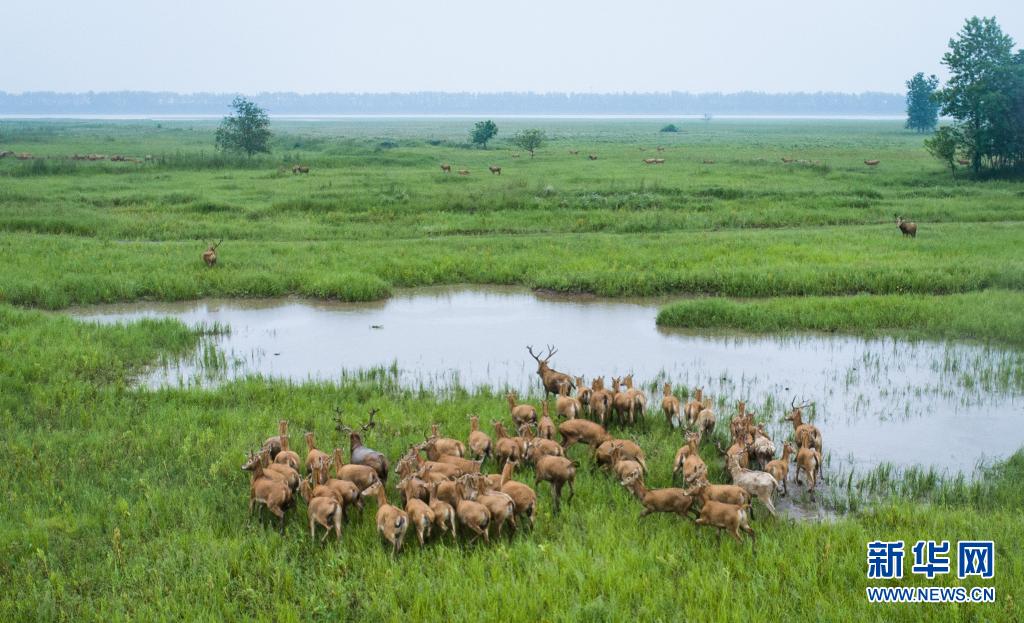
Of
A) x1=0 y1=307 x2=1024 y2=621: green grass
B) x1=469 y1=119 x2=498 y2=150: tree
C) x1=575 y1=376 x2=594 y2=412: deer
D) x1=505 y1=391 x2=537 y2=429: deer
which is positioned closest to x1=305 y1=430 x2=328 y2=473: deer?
x1=0 y1=307 x2=1024 y2=621: green grass

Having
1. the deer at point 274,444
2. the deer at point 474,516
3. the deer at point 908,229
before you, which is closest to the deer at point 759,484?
the deer at point 474,516

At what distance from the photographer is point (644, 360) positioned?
15.3m

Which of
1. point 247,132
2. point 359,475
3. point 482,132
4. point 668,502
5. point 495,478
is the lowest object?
point 668,502

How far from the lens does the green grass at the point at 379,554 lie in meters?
6.85

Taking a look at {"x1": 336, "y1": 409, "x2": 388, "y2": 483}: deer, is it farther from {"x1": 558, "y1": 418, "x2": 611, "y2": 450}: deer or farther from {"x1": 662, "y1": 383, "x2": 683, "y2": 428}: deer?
{"x1": 662, "y1": 383, "x2": 683, "y2": 428}: deer

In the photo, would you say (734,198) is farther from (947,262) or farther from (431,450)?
(431,450)

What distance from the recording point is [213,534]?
8164 millimetres

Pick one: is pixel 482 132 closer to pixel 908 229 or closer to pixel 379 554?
pixel 908 229

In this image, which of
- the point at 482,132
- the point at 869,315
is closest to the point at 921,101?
the point at 482,132

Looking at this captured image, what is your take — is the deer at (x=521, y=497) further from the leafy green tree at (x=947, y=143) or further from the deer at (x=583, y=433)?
the leafy green tree at (x=947, y=143)

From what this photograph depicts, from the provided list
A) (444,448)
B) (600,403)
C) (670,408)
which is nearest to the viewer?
(444,448)

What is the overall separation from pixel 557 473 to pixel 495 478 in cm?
74

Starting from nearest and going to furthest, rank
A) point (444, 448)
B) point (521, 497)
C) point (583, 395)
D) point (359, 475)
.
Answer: point (521, 497), point (359, 475), point (444, 448), point (583, 395)

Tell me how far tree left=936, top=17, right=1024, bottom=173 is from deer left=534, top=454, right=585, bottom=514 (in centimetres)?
3964
